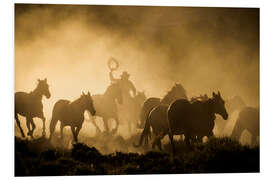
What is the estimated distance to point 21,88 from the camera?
5.21m

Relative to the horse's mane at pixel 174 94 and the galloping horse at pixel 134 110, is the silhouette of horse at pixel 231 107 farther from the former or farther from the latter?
the galloping horse at pixel 134 110

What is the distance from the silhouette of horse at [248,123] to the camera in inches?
215

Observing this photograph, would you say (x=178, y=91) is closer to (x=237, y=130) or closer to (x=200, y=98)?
(x=200, y=98)

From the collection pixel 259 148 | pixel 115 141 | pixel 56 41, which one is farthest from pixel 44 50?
pixel 259 148

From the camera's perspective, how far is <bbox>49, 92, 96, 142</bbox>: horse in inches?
208

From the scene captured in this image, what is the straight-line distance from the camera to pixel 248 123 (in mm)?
5480

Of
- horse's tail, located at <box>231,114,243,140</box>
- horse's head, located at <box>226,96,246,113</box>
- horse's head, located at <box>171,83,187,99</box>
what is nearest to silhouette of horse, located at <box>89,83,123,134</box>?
horse's head, located at <box>171,83,187,99</box>

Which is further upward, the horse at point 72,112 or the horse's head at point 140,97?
the horse's head at point 140,97

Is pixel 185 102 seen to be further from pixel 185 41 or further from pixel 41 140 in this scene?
pixel 41 140

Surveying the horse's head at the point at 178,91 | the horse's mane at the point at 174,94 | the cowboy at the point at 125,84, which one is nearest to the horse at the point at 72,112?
the cowboy at the point at 125,84

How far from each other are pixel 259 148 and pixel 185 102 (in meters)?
1.11

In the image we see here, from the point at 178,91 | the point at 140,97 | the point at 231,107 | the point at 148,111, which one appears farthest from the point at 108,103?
the point at 231,107

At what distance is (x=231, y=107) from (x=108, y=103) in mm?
1528

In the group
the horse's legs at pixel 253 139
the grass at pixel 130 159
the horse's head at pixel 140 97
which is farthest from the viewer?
the horse's legs at pixel 253 139
